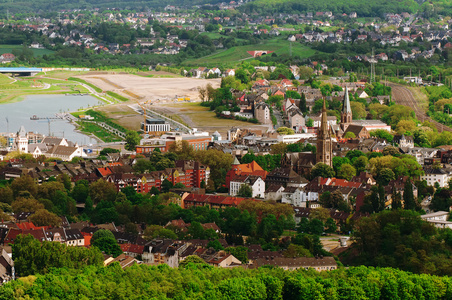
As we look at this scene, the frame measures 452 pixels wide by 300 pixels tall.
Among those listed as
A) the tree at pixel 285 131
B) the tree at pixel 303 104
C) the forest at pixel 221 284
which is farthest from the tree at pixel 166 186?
the tree at pixel 303 104

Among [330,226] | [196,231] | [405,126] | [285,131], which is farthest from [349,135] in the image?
[196,231]

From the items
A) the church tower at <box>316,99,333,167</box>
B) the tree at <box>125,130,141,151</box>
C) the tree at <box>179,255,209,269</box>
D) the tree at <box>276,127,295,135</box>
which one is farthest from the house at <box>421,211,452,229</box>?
the tree at <box>125,130,141,151</box>

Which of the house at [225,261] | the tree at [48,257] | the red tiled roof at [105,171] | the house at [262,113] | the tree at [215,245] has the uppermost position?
the tree at [48,257]

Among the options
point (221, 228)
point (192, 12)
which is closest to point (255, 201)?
point (221, 228)

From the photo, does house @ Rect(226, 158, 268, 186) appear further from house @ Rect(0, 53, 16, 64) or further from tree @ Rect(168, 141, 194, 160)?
house @ Rect(0, 53, 16, 64)

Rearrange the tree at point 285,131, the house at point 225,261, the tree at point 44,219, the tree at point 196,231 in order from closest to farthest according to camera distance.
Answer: the house at point 225,261, the tree at point 196,231, the tree at point 44,219, the tree at point 285,131

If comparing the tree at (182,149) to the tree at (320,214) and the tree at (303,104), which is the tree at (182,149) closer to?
the tree at (320,214)

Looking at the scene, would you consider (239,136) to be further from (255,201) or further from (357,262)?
(357,262)
